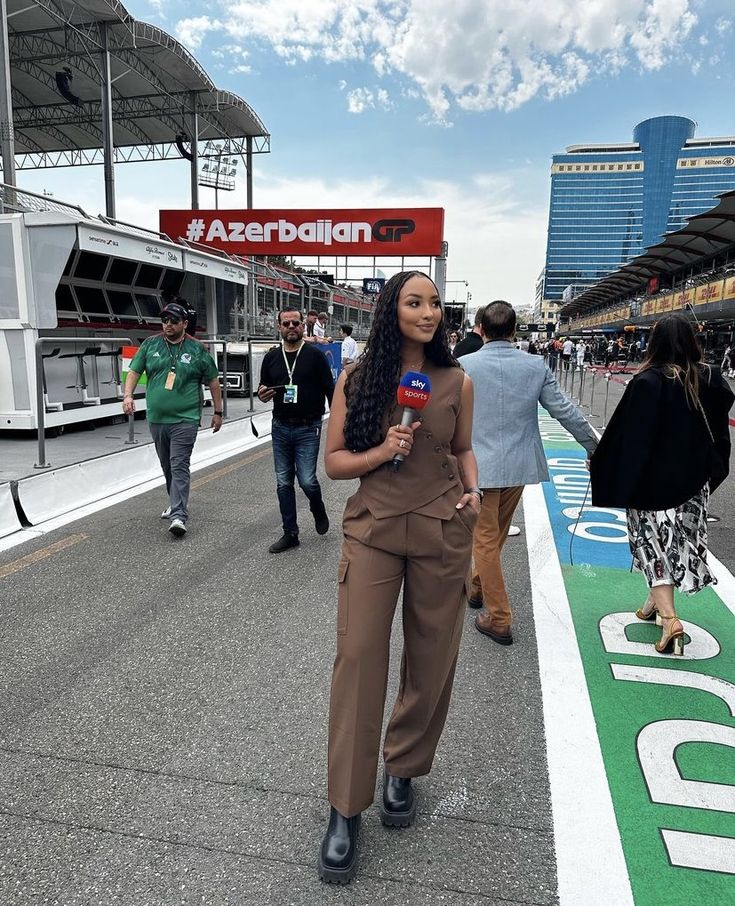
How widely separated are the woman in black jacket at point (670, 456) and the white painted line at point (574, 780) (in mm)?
614

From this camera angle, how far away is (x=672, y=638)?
11.4 ft

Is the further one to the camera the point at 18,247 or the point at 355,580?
the point at 18,247

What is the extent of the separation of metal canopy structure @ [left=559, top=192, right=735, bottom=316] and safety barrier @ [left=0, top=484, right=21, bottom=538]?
28.8m

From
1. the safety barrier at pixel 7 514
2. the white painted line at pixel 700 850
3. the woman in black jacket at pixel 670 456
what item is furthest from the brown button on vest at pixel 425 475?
the safety barrier at pixel 7 514

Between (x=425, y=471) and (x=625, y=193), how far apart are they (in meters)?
183

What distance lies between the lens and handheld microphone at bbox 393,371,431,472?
6.49 feet

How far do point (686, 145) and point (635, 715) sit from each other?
183363mm

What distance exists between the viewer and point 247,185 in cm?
3584

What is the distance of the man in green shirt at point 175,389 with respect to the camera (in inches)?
223

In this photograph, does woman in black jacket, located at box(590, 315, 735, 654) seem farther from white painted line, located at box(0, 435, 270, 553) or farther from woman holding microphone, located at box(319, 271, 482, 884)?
white painted line, located at box(0, 435, 270, 553)

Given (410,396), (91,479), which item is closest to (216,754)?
(410,396)

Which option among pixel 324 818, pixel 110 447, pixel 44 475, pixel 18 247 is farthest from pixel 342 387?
pixel 18 247

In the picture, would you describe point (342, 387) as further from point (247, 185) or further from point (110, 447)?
point (247, 185)

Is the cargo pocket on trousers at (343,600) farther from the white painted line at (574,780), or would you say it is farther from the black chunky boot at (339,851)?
the white painted line at (574,780)
